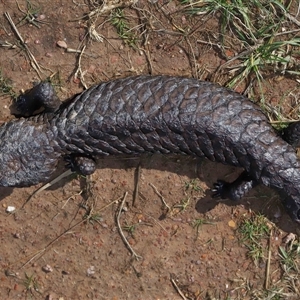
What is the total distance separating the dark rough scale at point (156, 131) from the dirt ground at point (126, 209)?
0.40 m

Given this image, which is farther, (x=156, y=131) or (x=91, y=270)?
(x=91, y=270)

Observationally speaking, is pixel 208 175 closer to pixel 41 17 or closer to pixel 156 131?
pixel 156 131

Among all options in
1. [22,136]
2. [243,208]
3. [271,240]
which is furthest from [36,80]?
[271,240]

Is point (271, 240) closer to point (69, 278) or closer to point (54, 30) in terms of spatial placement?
point (69, 278)

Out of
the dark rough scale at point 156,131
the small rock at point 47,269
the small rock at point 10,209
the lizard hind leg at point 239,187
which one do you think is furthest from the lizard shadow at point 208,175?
the small rock at point 47,269

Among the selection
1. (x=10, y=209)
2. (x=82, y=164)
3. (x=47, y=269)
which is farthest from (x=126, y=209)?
(x=10, y=209)

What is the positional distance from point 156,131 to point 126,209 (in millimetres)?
992

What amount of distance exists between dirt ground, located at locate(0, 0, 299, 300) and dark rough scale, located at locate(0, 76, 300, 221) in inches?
15.7

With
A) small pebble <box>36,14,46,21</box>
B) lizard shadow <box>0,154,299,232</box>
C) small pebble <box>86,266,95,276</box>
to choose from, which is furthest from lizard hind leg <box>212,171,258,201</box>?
small pebble <box>36,14,46,21</box>

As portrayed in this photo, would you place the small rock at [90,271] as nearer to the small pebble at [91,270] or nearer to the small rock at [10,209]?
the small pebble at [91,270]

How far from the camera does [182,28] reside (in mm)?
4215

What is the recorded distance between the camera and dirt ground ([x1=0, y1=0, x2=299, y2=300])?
14.0 feet

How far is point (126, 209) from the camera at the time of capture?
446 cm

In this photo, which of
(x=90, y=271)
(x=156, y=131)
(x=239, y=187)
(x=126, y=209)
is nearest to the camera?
(x=156, y=131)
